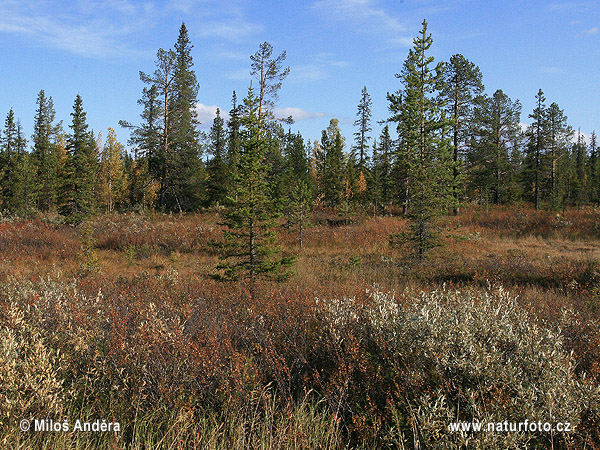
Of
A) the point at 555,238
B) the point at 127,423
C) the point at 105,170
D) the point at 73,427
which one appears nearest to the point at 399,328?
the point at 127,423

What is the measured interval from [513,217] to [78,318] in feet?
87.2

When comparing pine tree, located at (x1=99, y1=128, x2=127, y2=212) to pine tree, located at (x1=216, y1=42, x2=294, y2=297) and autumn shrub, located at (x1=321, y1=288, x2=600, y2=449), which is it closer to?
pine tree, located at (x1=216, y1=42, x2=294, y2=297)

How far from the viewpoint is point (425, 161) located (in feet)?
51.0

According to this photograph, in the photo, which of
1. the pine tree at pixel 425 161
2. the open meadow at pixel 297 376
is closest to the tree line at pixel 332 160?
the pine tree at pixel 425 161

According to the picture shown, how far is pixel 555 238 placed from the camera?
20734 mm

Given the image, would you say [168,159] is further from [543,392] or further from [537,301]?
[543,392]

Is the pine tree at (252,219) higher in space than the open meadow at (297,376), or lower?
higher

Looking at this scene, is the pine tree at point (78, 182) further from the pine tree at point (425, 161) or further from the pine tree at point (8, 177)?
the pine tree at point (425, 161)

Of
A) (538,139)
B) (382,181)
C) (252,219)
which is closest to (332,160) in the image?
(382,181)

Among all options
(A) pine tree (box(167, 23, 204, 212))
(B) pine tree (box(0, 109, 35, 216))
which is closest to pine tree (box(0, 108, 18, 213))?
(B) pine tree (box(0, 109, 35, 216))

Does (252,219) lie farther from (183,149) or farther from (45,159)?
(45,159)

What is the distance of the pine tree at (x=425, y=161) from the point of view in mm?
13805

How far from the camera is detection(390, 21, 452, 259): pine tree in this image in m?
13.8

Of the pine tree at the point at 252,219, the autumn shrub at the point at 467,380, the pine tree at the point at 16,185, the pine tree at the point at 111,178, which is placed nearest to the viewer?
the autumn shrub at the point at 467,380
